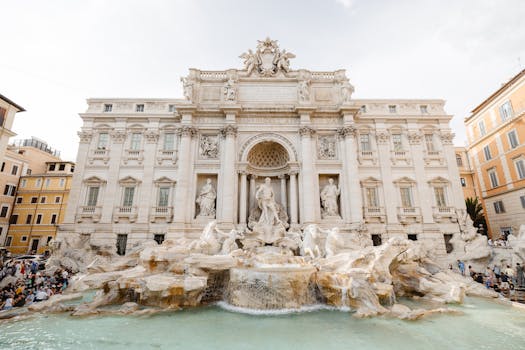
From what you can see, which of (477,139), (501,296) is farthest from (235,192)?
(477,139)

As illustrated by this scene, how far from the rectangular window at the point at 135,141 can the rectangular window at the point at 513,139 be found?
95.1 feet

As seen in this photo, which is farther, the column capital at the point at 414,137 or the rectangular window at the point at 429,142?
the rectangular window at the point at 429,142

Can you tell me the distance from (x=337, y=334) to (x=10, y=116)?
20.4 meters

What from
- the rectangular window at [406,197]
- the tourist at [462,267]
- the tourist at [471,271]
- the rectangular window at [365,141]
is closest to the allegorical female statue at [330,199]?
the rectangular window at [365,141]

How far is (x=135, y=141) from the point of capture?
1895 centimetres

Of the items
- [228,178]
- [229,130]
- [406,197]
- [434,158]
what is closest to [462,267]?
[406,197]

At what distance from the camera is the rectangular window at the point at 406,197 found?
18.0 m

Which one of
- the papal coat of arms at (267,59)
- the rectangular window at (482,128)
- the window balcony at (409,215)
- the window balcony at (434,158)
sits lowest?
the window balcony at (409,215)

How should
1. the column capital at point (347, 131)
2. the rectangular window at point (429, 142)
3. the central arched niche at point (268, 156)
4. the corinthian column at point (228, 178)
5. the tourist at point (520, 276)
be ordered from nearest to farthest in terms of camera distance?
the tourist at point (520, 276), the corinthian column at point (228, 178), the column capital at point (347, 131), the central arched niche at point (268, 156), the rectangular window at point (429, 142)

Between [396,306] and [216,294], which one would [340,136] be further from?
[216,294]

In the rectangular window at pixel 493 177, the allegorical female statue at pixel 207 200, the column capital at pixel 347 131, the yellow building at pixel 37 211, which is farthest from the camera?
the yellow building at pixel 37 211

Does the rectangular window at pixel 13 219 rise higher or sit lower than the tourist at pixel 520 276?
higher

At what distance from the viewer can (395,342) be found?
6250 millimetres

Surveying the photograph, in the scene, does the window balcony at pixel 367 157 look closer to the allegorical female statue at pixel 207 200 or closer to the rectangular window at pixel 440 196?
the rectangular window at pixel 440 196
